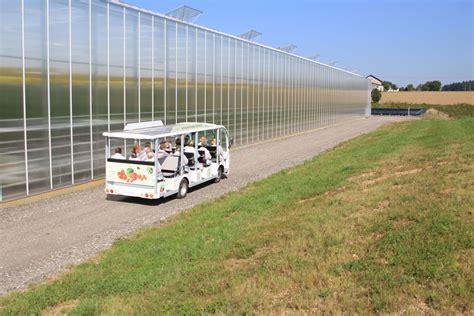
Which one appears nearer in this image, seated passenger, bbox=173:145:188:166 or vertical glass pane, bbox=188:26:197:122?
seated passenger, bbox=173:145:188:166

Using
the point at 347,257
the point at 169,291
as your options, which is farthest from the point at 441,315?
the point at 169,291

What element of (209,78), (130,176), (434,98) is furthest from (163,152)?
(434,98)

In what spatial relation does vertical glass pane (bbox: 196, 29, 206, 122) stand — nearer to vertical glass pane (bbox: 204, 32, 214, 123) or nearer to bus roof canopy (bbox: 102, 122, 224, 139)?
vertical glass pane (bbox: 204, 32, 214, 123)

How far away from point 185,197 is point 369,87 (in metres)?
70.6

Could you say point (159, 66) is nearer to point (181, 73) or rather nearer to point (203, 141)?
point (181, 73)

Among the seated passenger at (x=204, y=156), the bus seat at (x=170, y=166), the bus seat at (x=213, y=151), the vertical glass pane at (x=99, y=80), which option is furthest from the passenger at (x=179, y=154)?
the vertical glass pane at (x=99, y=80)

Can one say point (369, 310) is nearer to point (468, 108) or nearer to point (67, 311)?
point (67, 311)

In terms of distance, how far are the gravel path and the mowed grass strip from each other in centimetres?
67

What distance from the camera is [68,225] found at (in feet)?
36.6

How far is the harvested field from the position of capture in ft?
327

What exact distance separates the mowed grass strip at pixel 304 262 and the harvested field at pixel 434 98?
324 feet

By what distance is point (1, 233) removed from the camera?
10.4m

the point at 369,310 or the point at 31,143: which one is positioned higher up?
the point at 31,143

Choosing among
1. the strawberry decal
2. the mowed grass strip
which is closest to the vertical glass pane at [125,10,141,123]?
the strawberry decal
